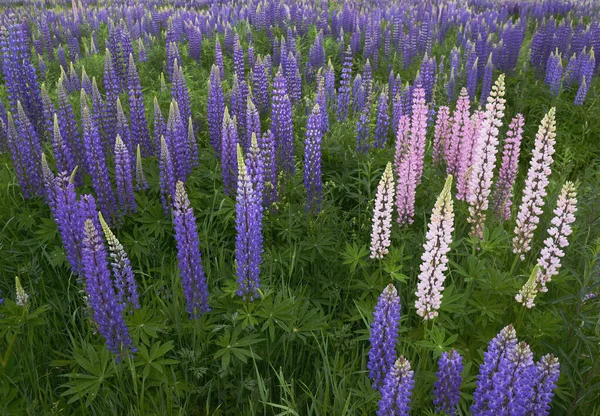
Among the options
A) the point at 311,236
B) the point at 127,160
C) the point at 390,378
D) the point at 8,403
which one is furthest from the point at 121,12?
the point at 390,378

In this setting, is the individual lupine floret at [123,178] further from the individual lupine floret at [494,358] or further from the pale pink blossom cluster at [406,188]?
the individual lupine floret at [494,358]

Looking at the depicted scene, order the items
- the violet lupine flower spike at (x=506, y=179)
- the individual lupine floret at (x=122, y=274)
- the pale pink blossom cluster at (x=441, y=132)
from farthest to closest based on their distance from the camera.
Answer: the pale pink blossom cluster at (x=441, y=132) → the violet lupine flower spike at (x=506, y=179) → the individual lupine floret at (x=122, y=274)

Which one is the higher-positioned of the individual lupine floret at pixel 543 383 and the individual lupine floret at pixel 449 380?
the individual lupine floret at pixel 543 383

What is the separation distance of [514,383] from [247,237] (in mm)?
1795

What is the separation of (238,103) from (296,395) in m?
3.53

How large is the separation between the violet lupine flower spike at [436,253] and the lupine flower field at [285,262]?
0.02m

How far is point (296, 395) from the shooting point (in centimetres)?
327

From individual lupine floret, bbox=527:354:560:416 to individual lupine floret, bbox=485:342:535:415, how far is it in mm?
55

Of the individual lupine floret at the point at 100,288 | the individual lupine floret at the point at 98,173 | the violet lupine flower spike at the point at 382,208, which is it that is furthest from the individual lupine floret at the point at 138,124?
the violet lupine flower spike at the point at 382,208

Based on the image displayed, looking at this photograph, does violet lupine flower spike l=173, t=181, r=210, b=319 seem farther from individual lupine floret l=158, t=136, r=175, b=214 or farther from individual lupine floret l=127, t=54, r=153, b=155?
individual lupine floret l=127, t=54, r=153, b=155

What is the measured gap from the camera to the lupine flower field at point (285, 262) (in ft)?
9.51

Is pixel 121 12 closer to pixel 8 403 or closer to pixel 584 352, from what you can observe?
pixel 8 403

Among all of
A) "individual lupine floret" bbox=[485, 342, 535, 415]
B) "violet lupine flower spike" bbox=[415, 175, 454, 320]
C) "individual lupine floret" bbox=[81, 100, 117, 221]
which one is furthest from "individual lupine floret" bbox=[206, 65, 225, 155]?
"individual lupine floret" bbox=[485, 342, 535, 415]

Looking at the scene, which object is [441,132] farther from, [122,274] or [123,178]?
[122,274]
